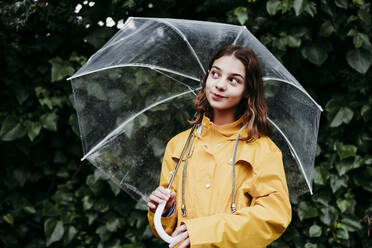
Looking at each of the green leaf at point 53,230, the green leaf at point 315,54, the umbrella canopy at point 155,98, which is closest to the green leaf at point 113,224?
the green leaf at point 53,230

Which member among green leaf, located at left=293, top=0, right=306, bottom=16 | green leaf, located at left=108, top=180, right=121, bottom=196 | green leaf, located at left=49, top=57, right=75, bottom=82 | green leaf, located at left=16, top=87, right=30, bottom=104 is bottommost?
green leaf, located at left=108, top=180, right=121, bottom=196

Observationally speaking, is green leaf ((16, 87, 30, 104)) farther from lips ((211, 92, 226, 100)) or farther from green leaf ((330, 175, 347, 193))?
green leaf ((330, 175, 347, 193))

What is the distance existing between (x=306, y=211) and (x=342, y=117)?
2.05 ft

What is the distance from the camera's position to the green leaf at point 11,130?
2.82 m

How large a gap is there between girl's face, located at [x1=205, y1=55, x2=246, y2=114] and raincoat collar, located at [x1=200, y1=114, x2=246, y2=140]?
0.08 meters

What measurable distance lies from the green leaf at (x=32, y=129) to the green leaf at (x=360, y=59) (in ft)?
6.74

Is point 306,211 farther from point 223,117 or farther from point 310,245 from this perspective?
point 223,117

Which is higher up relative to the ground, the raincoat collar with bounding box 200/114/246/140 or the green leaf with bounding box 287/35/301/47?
the raincoat collar with bounding box 200/114/246/140

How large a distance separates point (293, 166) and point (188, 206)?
23.5 inches

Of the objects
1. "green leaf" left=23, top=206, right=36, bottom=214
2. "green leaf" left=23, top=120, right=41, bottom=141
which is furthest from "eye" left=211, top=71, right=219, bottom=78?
"green leaf" left=23, top=206, right=36, bottom=214

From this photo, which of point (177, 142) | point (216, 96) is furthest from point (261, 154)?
point (177, 142)

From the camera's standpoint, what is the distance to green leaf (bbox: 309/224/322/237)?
2.59 m

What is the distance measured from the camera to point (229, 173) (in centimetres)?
165

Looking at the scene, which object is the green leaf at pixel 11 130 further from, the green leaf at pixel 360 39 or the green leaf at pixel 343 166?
the green leaf at pixel 360 39
